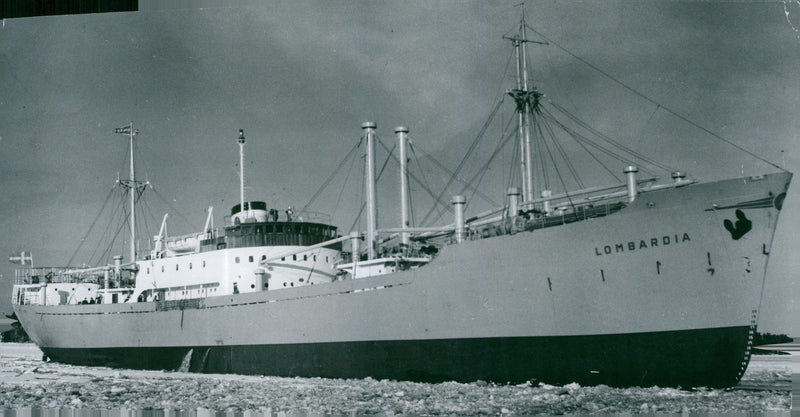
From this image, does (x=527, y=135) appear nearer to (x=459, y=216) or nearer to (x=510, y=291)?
(x=459, y=216)

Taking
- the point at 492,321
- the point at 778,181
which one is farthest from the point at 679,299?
the point at 492,321

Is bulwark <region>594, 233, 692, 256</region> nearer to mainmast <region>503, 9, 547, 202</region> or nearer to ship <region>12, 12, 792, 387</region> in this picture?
ship <region>12, 12, 792, 387</region>

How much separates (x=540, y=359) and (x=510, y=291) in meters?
1.23

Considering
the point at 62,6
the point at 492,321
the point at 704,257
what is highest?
the point at 62,6

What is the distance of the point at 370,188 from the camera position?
1616 cm

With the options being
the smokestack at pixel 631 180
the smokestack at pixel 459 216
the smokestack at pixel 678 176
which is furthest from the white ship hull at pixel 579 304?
the smokestack at pixel 678 176

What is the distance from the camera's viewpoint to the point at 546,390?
11.9 meters

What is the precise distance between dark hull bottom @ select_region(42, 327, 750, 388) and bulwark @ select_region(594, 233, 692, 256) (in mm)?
1346

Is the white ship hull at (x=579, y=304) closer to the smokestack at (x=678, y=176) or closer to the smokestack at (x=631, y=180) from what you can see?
the smokestack at (x=631, y=180)

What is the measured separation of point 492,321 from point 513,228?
68.4 inches

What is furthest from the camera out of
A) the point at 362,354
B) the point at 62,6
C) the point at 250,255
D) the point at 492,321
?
the point at 250,255

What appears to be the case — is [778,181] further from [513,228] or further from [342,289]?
[342,289]

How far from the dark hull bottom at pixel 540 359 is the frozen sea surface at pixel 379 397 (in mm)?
213

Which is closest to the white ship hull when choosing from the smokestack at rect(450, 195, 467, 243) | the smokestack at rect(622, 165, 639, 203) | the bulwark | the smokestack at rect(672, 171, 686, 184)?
the bulwark
